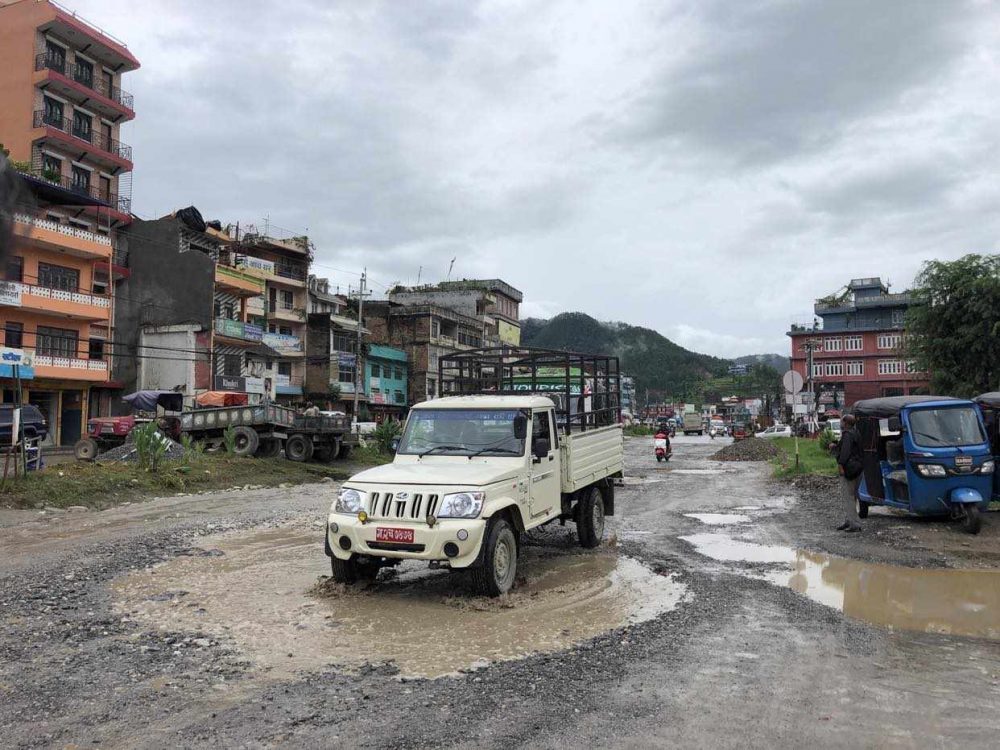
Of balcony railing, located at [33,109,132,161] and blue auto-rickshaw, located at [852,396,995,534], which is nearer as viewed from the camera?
blue auto-rickshaw, located at [852,396,995,534]

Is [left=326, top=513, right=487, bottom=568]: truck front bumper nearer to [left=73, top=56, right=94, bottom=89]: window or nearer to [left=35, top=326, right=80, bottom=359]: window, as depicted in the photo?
[left=35, top=326, right=80, bottom=359]: window

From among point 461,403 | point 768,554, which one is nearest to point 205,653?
point 461,403

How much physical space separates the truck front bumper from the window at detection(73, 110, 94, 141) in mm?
40793

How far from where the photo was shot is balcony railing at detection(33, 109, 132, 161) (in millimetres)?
36469

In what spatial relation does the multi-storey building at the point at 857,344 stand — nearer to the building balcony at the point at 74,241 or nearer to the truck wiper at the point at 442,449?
the building balcony at the point at 74,241

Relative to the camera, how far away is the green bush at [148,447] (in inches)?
735

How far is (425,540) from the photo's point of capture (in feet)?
21.5

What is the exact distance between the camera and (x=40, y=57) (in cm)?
3691

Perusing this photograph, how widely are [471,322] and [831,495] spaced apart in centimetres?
5455

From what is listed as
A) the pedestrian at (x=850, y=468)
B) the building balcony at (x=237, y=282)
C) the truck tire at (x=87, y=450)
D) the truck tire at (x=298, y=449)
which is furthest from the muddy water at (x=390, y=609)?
the building balcony at (x=237, y=282)

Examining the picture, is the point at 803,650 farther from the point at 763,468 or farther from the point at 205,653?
the point at 763,468

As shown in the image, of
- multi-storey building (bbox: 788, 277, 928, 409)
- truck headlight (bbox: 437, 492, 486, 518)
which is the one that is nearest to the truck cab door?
truck headlight (bbox: 437, 492, 486, 518)

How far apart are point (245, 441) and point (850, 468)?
19736 mm

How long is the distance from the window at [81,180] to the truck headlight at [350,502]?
126 ft
